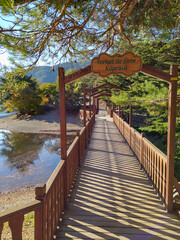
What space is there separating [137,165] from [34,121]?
87.8 feet

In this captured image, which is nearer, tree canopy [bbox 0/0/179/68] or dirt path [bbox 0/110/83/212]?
tree canopy [bbox 0/0/179/68]

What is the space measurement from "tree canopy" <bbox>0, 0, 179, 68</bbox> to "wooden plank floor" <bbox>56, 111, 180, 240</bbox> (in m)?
3.27

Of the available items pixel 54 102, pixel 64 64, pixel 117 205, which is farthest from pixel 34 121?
pixel 117 205

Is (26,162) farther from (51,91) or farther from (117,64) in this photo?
(51,91)

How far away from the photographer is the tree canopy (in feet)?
13.1

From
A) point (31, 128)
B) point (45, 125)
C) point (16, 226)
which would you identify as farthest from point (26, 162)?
point (45, 125)

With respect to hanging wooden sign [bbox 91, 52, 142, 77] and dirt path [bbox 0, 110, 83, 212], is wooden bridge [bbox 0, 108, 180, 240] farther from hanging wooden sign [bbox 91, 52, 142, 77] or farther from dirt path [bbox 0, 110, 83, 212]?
dirt path [bbox 0, 110, 83, 212]

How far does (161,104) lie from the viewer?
5.70m

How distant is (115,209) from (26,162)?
33.5 ft

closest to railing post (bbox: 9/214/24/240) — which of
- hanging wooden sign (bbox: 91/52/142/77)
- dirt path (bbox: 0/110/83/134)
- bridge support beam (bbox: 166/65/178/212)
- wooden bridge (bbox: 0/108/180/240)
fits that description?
wooden bridge (bbox: 0/108/180/240)

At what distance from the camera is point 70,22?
5.13 metres

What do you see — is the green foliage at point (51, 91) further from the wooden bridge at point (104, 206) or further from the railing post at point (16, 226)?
the railing post at point (16, 226)

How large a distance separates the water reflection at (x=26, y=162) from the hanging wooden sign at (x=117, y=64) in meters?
7.69

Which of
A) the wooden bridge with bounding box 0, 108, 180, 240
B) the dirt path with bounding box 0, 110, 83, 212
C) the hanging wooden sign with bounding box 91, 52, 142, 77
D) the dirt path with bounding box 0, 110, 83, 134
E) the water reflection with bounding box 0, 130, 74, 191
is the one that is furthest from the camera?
the dirt path with bounding box 0, 110, 83, 134
